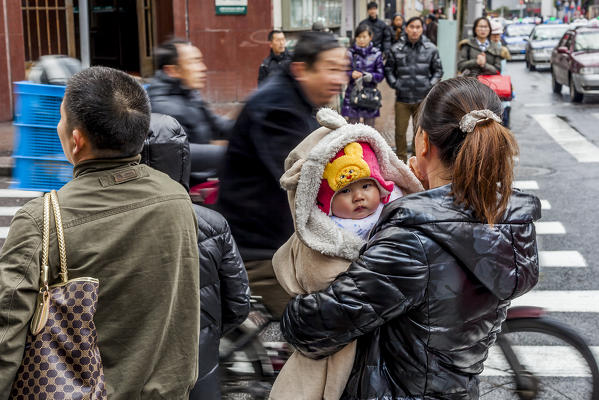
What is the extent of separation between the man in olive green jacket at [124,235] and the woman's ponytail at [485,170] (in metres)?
0.79

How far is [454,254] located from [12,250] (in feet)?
3.87

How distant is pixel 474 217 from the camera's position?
2.45 m

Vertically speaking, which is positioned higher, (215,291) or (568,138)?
(215,291)

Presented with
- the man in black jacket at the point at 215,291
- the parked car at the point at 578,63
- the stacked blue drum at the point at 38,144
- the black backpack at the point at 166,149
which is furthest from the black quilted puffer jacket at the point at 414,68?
the parked car at the point at 578,63

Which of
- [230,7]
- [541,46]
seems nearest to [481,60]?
[230,7]

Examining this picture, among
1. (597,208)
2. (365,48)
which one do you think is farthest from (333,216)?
(365,48)

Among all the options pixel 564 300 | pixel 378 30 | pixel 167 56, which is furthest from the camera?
pixel 378 30

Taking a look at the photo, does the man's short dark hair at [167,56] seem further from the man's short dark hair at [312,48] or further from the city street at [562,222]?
the city street at [562,222]

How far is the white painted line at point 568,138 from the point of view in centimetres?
1390

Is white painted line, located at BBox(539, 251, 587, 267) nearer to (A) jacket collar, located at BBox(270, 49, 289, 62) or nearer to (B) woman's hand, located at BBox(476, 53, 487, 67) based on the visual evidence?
(B) woman's hand, located at BBox(476, 53, 487, 67)

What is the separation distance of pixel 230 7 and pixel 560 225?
35.6ft

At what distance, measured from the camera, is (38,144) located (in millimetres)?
5609

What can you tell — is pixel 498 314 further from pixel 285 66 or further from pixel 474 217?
pixel 285 66

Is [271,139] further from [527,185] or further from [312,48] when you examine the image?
[527,185]
